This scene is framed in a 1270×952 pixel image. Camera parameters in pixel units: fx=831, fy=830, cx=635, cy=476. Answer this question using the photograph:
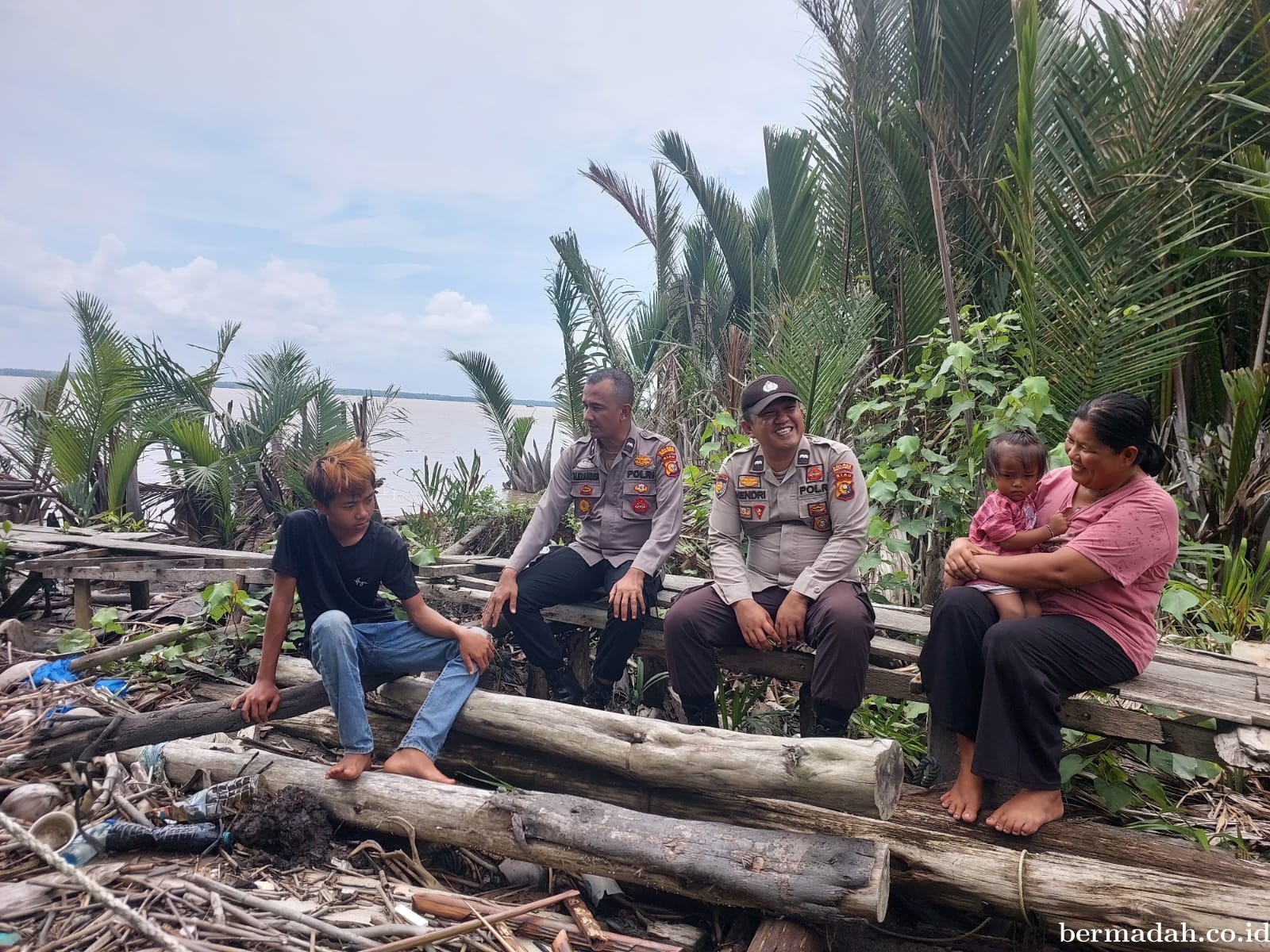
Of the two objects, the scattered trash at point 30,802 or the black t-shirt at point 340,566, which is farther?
the black t-shirt at point 340,566

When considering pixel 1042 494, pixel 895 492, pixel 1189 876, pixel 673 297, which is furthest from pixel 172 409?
pixel 1189 876

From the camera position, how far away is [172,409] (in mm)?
8266

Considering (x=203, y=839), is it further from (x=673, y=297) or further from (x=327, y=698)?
(x=673, y=297)

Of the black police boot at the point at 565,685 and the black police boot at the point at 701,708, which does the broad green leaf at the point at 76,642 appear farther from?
the black police boot at the point at 701,708

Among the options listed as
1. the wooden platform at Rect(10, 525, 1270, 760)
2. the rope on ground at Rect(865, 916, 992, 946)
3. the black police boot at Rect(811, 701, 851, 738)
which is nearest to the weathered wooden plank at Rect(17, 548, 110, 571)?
the wooden platform at Rect(10, 525, 1270, 760)

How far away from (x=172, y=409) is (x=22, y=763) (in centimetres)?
608

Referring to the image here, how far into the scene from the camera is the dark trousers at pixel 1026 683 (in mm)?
2729

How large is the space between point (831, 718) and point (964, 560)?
32.3 inches

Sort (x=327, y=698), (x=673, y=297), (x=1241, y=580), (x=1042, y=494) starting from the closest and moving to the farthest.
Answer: (x=1042, y=494) → (x=327, y=698) → (x=1241, y=580) → (x=673, y=297)

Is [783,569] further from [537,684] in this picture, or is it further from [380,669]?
[380,669]

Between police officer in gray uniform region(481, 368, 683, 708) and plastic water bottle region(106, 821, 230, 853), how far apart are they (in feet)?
4.85

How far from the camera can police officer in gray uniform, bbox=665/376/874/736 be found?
3.26 metres

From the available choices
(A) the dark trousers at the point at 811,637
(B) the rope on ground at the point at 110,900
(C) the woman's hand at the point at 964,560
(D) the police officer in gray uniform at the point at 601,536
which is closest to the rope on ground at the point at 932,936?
(A) the dark trousers at the point at 811,637

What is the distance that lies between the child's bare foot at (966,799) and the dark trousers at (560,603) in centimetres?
159
